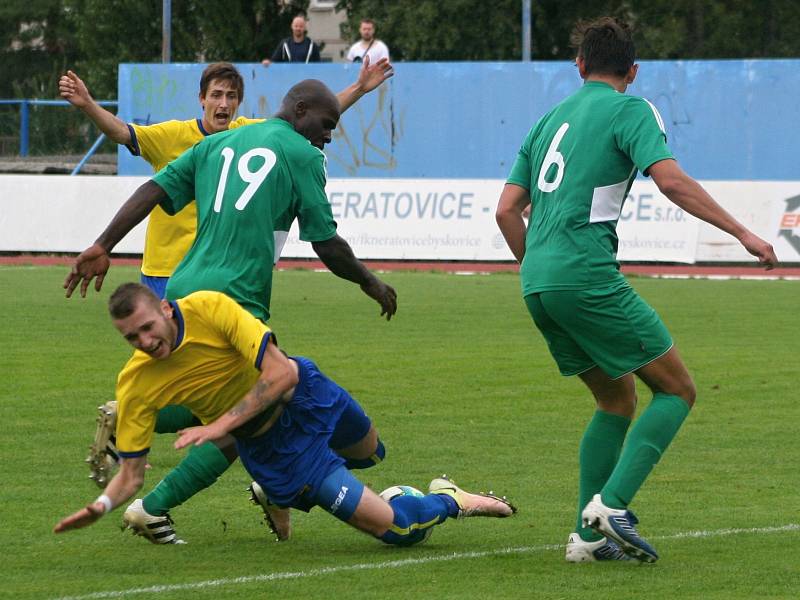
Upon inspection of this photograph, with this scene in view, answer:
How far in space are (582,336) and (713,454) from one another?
302cm

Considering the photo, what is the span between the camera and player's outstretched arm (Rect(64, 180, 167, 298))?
21.0 feet

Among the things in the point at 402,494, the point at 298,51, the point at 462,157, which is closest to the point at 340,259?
the point at 402,494

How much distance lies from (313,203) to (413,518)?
1.33 m

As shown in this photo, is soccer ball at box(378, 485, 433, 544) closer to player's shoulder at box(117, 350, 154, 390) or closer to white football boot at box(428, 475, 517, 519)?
white football boot at box(428, 475, 517, 519)

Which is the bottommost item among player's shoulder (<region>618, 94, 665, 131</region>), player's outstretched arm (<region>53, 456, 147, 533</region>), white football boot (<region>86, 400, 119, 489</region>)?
white football boot (<region>86, 400, 119, 489</region>)

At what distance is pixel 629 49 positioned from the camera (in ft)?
20.9

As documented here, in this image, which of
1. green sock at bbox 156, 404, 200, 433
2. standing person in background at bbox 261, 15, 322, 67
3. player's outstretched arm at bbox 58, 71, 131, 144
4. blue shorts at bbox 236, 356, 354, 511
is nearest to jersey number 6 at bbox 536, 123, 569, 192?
blue shorts at bbox 236, 356, 354, 511

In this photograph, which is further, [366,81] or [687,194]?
[366,81]

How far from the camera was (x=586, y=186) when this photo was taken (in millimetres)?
6238

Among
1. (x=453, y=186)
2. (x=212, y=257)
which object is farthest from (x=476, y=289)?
(x=212, y=257)

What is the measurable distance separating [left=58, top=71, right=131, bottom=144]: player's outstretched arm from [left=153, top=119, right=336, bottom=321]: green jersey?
168 centimetres

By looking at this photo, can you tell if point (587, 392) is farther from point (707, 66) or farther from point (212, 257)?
point (707, 66)

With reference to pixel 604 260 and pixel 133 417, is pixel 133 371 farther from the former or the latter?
pixel 604 260

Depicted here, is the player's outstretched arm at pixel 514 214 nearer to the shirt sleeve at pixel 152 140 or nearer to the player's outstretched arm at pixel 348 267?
the player's outstretched arm at pixel 348 267
